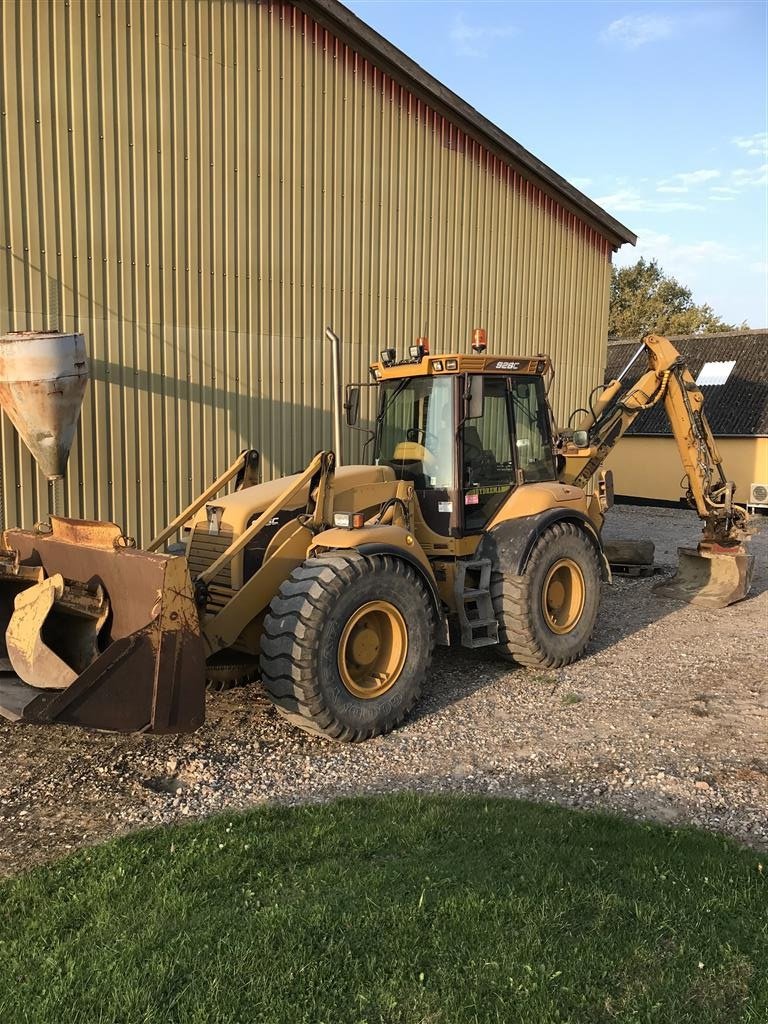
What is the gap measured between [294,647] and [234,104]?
6.87 m

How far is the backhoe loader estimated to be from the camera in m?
4.67

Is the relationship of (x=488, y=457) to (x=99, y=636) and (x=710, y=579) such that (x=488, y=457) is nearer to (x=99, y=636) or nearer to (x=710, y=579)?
(x=99, y=636)

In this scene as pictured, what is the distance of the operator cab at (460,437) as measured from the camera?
6746 mm

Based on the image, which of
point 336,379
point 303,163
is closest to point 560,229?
point 303,163

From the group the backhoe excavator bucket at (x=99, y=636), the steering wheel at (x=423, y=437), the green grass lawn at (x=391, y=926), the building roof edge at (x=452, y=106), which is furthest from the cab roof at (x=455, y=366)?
the building roof edge at (x=452, y=106)

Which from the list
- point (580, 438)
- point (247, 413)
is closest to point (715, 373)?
point (580, 438)

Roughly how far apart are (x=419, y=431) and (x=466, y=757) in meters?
2.86

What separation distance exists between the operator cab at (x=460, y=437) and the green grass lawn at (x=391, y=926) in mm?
3185

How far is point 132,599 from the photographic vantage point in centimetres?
500

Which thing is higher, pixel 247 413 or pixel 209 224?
pixel 209 224

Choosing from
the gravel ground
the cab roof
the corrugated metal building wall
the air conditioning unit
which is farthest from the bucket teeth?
the air conditioning unit

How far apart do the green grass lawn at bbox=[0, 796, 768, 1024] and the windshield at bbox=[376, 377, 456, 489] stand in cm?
331

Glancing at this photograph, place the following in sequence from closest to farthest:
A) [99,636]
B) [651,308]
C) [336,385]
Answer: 1. [99,636]
2. [336,385]
3. [651,308]

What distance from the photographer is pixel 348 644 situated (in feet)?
18.4
